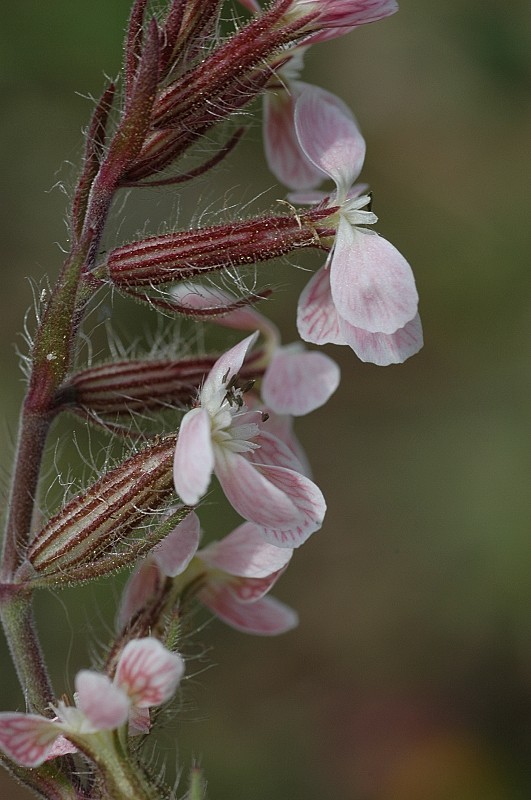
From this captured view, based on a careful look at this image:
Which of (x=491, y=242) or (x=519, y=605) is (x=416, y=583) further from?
(x=491, y=242)

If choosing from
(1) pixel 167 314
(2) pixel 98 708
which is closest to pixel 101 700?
(2) pixel 98 708

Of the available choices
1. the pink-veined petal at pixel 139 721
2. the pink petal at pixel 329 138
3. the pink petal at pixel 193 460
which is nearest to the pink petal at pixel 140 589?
the pink-veined petal at pixel 139 721

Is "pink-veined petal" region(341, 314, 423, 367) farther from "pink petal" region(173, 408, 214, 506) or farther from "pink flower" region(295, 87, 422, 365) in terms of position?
"pink petal" region(173, 408, 214, 506)

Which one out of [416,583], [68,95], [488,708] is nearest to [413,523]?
[416,583]

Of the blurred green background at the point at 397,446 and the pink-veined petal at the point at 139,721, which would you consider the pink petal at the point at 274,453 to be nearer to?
the pink-veined petal at the point at 139,721

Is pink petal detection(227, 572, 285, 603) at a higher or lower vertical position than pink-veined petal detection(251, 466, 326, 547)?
lower

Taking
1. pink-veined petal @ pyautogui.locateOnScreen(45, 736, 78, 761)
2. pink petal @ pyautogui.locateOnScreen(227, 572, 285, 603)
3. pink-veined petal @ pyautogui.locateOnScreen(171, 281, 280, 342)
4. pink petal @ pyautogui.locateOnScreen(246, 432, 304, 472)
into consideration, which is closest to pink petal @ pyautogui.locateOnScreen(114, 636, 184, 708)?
pink-veined petal @ pyautogui.locateOnScreen(45, 736, 78, 761)
